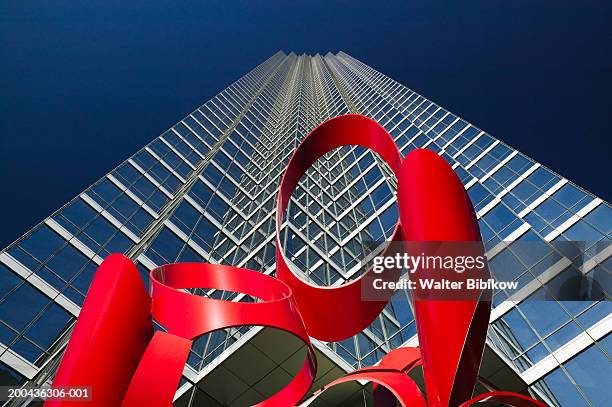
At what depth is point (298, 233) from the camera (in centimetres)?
2394

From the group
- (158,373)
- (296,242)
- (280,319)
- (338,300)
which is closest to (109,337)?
(158,373)

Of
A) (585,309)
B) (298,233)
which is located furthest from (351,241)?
(585,309)

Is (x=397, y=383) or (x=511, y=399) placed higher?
(x=397, y=383)

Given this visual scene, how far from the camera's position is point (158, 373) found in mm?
6898

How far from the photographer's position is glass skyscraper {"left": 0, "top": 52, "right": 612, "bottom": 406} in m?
14.6

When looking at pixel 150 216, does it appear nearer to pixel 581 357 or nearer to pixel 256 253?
pixel 256 253

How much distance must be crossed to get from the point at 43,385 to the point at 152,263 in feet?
23.1

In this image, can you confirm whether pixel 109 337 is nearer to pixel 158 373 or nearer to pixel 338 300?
pixel 158 373

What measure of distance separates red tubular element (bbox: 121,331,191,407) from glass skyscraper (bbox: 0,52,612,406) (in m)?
5.76

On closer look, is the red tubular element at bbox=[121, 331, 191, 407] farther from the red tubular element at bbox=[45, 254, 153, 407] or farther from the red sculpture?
the red tubular element at bbox=[45, 254, 153, 407]

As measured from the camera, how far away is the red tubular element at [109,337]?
6340 mm

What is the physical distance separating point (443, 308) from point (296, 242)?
16421 millimetres

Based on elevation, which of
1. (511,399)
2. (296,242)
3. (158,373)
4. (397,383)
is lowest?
(511,399)

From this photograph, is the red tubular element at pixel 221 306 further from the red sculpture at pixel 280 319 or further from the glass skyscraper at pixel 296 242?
the glass skyscraper at pixel 296 242
